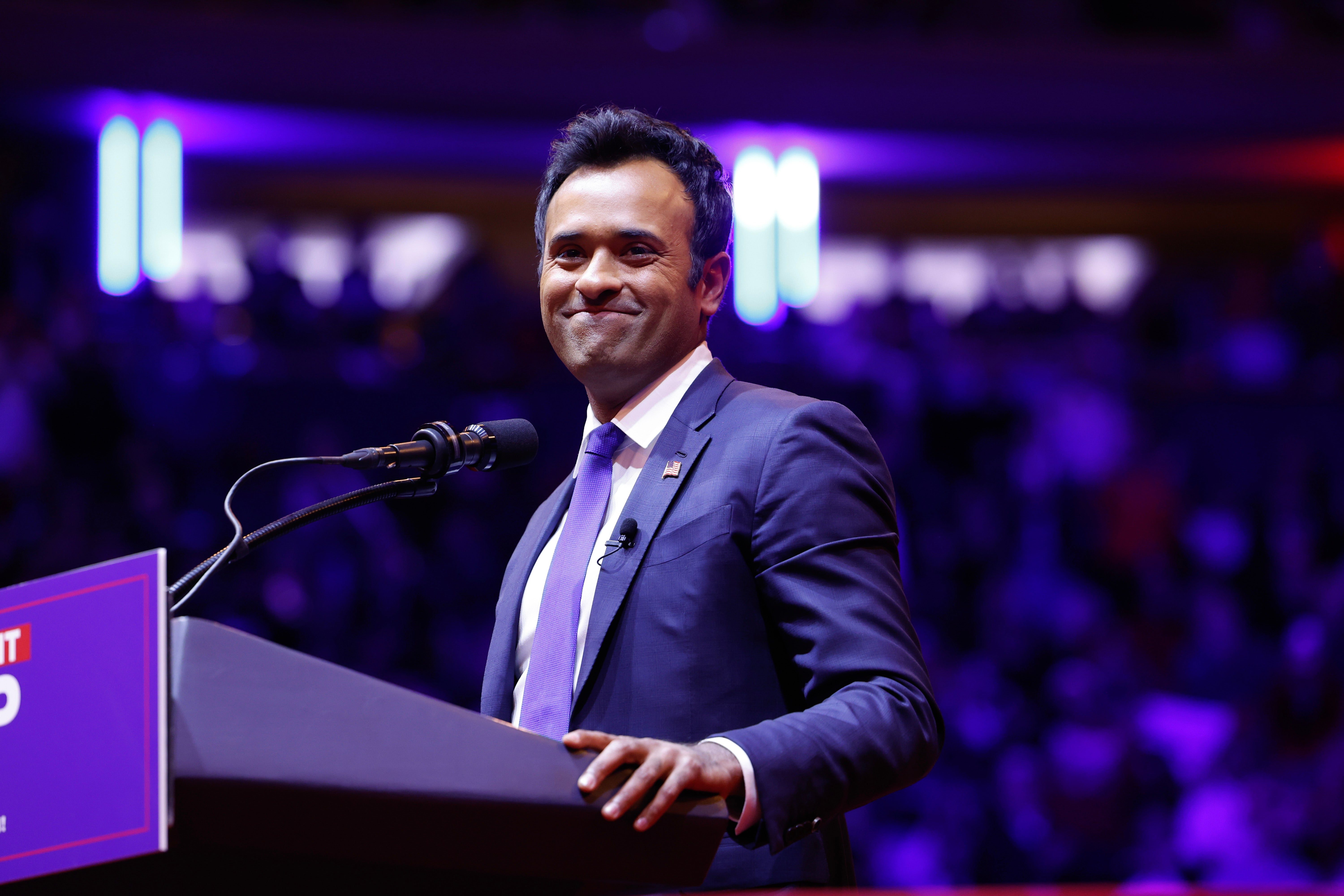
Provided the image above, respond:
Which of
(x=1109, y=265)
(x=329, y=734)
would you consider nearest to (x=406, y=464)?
(x=329, y=734)

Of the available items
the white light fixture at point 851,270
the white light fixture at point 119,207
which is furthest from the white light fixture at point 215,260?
the white light fixture at point 851,270

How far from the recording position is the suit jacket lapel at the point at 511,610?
1.53m

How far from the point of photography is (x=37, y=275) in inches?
243

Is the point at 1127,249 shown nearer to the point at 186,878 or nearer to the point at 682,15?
the point at 682,15

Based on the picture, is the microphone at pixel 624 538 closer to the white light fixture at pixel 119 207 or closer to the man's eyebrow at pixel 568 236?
the man's eyebrow at pixel 568 236

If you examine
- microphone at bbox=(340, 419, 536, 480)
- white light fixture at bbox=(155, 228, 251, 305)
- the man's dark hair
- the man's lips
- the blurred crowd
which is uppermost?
white light fixture at bbox=(155, 228, 251, 305)

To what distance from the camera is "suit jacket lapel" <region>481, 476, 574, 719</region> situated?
153cm

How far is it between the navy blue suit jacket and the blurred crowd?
3.43m

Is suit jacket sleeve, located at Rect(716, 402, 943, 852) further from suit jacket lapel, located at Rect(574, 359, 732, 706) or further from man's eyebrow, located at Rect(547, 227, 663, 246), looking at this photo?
man's eyebrow, located at Rect(547, 227, 663, 246)

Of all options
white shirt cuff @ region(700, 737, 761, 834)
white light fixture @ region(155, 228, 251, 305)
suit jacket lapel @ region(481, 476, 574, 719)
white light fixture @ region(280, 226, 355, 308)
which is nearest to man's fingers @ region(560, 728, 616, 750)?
white shirt cuff @ region(700, 737, 761, 834)

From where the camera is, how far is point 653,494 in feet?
4.66

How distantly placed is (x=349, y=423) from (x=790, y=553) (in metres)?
5.04

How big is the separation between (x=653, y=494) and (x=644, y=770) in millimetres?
499

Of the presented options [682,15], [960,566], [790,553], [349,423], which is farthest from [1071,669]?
[790,553]
